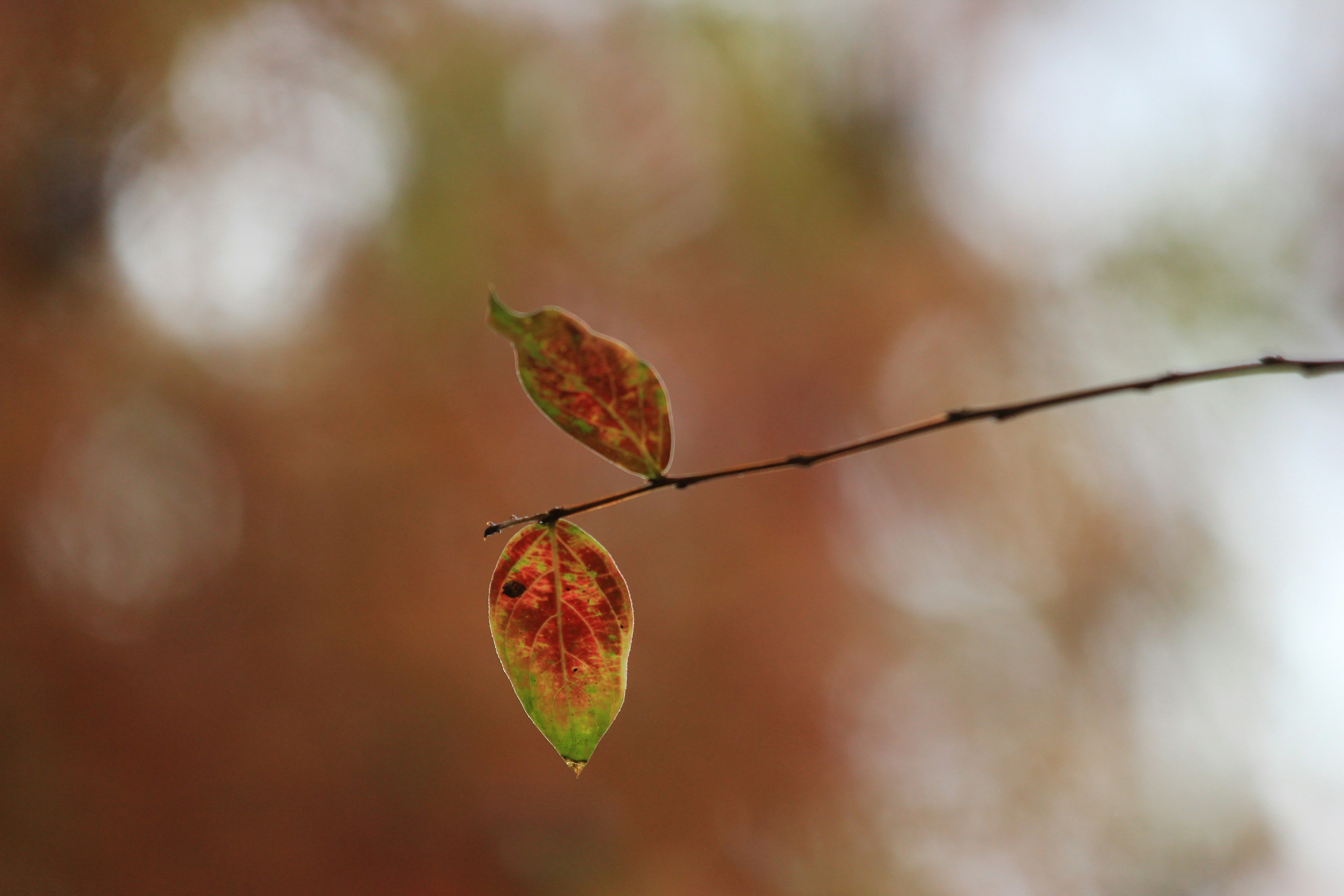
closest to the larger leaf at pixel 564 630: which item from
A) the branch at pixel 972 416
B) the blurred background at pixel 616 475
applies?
the branch at pixel 972 416

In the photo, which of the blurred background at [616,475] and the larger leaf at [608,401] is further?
the blurred background at [616,475]

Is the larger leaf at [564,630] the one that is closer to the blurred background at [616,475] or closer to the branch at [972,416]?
the branch at [972,416]

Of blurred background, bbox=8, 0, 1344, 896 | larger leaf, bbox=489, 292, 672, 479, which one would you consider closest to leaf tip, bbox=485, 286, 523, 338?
larger leaf, bbox=489, 292, 672, 479

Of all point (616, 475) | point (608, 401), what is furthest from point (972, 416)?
point (616, 475)

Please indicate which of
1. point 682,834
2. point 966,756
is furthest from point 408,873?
point 966,756

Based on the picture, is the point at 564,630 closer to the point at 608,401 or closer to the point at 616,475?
the point at 608,401

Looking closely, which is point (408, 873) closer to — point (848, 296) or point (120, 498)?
point (120, 498)

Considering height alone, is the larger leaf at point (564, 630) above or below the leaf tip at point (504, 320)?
below

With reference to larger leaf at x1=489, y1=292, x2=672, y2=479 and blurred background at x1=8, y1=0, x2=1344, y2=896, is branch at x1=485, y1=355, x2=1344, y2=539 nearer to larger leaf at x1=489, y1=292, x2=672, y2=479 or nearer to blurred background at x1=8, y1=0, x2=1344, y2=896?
A: larger leaf at x1=489, y1=292, x2=672, y2=479
